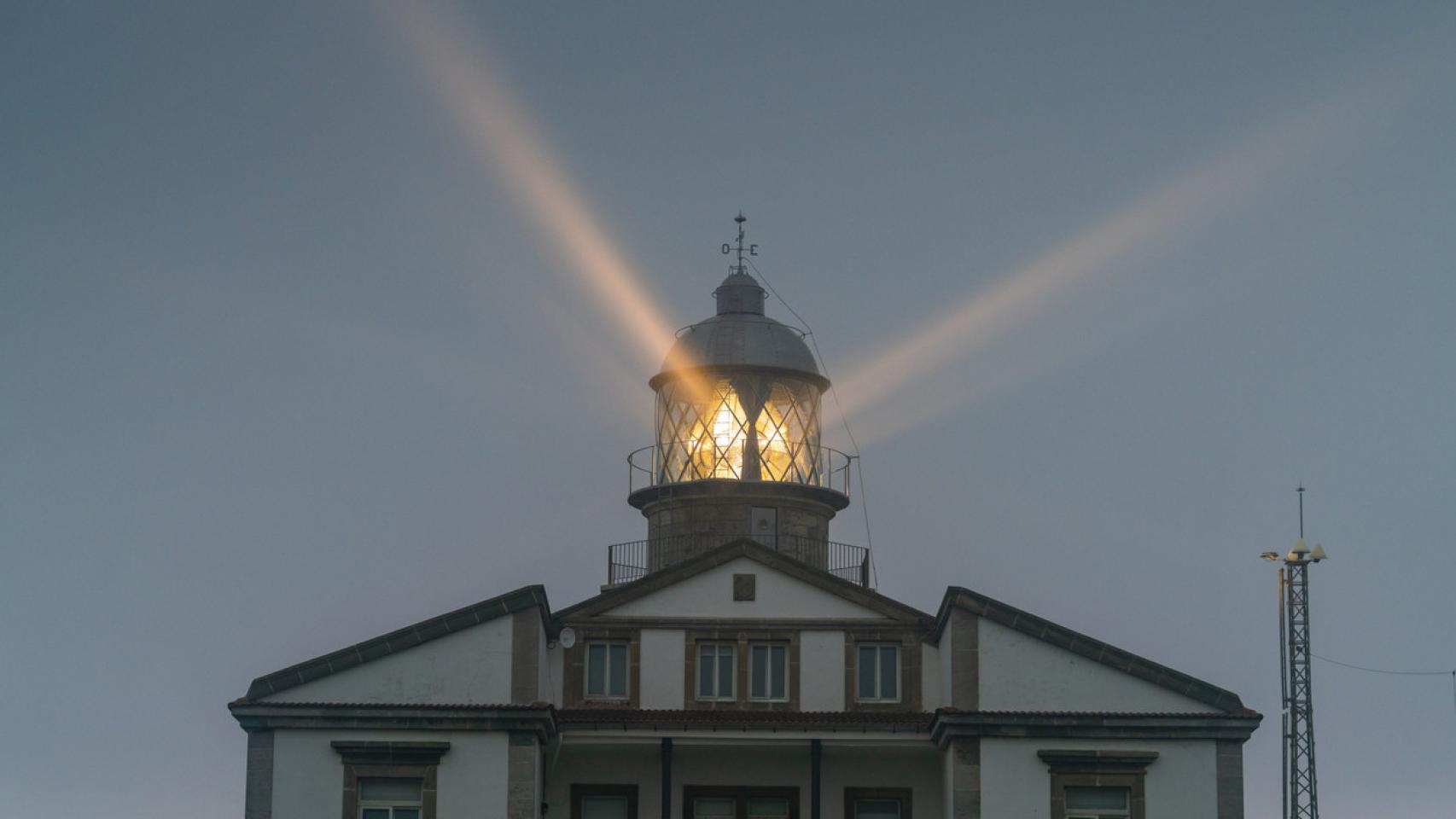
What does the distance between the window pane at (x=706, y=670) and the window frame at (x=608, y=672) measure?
1229 millimetres

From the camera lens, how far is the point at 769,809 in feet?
160

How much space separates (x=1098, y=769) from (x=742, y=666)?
6.84 metres

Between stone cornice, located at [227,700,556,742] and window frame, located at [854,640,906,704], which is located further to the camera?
window frame, located at [854,640,906,704]

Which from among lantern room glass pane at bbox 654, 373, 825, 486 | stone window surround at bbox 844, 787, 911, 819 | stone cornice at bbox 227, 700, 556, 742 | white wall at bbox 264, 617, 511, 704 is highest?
lantern room glass pane at bbox 654, 373, 825, 486

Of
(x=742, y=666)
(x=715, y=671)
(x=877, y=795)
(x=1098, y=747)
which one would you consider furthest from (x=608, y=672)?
(x=1098, y=747)

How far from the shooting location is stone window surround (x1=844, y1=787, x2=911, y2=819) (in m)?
48.3

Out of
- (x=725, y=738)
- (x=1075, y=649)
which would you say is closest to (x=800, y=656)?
(x=725, y=738)

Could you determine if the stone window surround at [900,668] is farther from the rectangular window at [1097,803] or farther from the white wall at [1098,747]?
the rectangular window at [1097,803]

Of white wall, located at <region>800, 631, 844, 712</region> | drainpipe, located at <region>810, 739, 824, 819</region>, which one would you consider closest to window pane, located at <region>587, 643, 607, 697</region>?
white wall, located at <region>800, 631, 844, 712</region>

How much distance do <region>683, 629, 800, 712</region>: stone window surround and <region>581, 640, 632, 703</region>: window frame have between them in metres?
1.00

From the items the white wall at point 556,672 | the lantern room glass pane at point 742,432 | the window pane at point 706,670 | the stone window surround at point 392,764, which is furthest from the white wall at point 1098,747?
the lantern room glass pane at point 742,432

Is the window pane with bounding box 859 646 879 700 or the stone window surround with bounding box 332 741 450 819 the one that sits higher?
the window pane with bounding box 859 646 879 700

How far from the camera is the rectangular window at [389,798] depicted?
148 ft

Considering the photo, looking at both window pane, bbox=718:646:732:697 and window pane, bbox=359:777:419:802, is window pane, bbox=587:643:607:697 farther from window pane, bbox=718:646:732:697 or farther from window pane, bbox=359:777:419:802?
window pane, bbox=359:777:419:802
